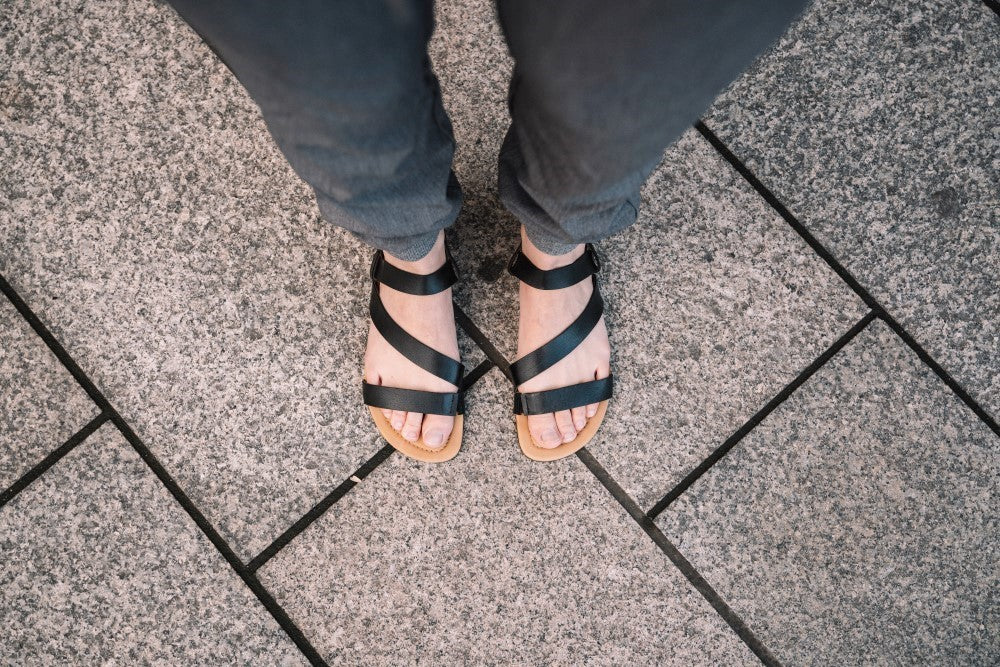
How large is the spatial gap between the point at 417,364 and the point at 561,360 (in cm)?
24

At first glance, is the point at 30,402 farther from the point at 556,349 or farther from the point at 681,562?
the point at 681,562

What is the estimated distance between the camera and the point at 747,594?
1.08 metres

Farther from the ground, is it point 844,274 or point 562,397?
point 844,274

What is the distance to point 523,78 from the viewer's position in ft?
2.02

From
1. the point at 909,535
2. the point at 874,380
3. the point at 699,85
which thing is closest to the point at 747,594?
the point at 909,535

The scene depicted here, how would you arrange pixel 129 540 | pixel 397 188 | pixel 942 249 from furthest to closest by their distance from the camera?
pixel 942 249 < pixel 129 540 < pixel 397 188

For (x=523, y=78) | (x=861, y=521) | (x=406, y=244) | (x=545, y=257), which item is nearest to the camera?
(x=523, y=78)

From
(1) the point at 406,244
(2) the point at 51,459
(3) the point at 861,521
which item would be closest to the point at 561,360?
(1) the point at 406,244

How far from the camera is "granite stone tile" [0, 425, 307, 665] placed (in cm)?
103

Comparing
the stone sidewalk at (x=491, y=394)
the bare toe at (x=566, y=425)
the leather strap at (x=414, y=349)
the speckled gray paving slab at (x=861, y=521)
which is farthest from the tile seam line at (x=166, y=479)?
the speckled gray paving slab at (x=861, y=521)

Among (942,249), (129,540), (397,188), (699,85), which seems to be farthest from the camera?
(942,249)

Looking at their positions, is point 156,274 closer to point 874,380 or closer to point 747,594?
point 747,594

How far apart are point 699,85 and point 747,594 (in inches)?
34.4

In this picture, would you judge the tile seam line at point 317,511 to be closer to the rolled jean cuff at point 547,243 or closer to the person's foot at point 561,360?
the person's foot at point 561,360
